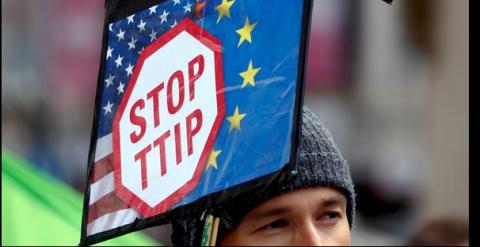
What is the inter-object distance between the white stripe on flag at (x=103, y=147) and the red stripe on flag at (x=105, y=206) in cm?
9

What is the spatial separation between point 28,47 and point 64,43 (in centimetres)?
67

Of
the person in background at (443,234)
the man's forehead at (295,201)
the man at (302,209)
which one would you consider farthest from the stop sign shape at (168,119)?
the person in background at (443,234)

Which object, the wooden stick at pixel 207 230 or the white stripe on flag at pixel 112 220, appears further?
the wooden stick at pixel 207 230

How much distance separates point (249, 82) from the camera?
2771mm

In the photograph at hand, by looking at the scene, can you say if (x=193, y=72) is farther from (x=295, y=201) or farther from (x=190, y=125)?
(x=295, y=201)

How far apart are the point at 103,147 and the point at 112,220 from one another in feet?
0.55

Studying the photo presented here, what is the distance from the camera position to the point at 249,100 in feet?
9.07

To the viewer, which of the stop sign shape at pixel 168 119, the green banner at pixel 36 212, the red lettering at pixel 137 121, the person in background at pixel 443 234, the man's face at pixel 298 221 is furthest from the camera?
the person in background at pixel 443 234

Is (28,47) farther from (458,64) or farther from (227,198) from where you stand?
(227,198)

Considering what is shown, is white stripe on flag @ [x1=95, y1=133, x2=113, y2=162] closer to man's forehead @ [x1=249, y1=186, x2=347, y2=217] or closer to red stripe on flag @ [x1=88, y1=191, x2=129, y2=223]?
red stripe on flag @ [x1=88, y1=191, x2=129, y2=223]

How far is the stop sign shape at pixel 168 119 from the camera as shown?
2818 millimetres

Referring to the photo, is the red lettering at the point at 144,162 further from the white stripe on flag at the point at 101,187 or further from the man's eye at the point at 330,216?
the man's eye at the point at 330,216

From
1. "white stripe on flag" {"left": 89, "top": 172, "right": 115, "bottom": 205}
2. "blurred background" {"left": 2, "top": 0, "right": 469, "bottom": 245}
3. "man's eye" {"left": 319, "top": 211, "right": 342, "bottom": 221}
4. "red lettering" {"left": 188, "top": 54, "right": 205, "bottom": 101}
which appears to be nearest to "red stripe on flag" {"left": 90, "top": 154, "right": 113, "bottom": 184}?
"white stripe on flag" {"left": 89, "top": 172, "right": 115, "bottom": 205}

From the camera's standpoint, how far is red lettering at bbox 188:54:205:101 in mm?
2840
